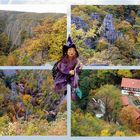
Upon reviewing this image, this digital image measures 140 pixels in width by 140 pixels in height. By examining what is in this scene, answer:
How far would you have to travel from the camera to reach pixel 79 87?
91.0 inches

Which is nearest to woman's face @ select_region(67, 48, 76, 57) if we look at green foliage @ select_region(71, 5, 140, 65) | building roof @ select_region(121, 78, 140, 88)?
green foliage @ select_region(71, 5, 140, 65)

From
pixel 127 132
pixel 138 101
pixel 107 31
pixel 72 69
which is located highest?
pixel 107 31

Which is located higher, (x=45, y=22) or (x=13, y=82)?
(x=45, y=22)

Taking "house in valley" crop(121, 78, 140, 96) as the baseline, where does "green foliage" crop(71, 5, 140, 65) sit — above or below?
above

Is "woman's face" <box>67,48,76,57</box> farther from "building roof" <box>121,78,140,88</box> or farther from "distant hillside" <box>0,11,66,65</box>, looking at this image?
"building roof" <box>121,78,140,88</box>

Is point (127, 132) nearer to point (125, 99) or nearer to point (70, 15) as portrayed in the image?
point (125, 99)

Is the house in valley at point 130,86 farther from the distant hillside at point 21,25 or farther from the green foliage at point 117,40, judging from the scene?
the distant hillside at point 21,25

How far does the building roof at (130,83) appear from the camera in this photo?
7.54 ft

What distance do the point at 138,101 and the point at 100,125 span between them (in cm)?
27

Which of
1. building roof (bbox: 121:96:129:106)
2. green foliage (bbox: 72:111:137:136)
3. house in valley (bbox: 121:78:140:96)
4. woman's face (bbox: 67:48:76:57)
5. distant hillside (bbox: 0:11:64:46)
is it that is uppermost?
distant hillside (bbox: 0:11:64:46)

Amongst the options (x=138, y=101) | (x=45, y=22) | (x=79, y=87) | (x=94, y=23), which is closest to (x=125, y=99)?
(x=138, y=101)

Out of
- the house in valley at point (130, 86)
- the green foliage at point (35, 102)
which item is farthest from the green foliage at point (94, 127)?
the house in valley at point (130, 86)

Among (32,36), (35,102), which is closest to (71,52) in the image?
(32,36)

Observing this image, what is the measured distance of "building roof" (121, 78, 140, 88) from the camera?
2.30 m
